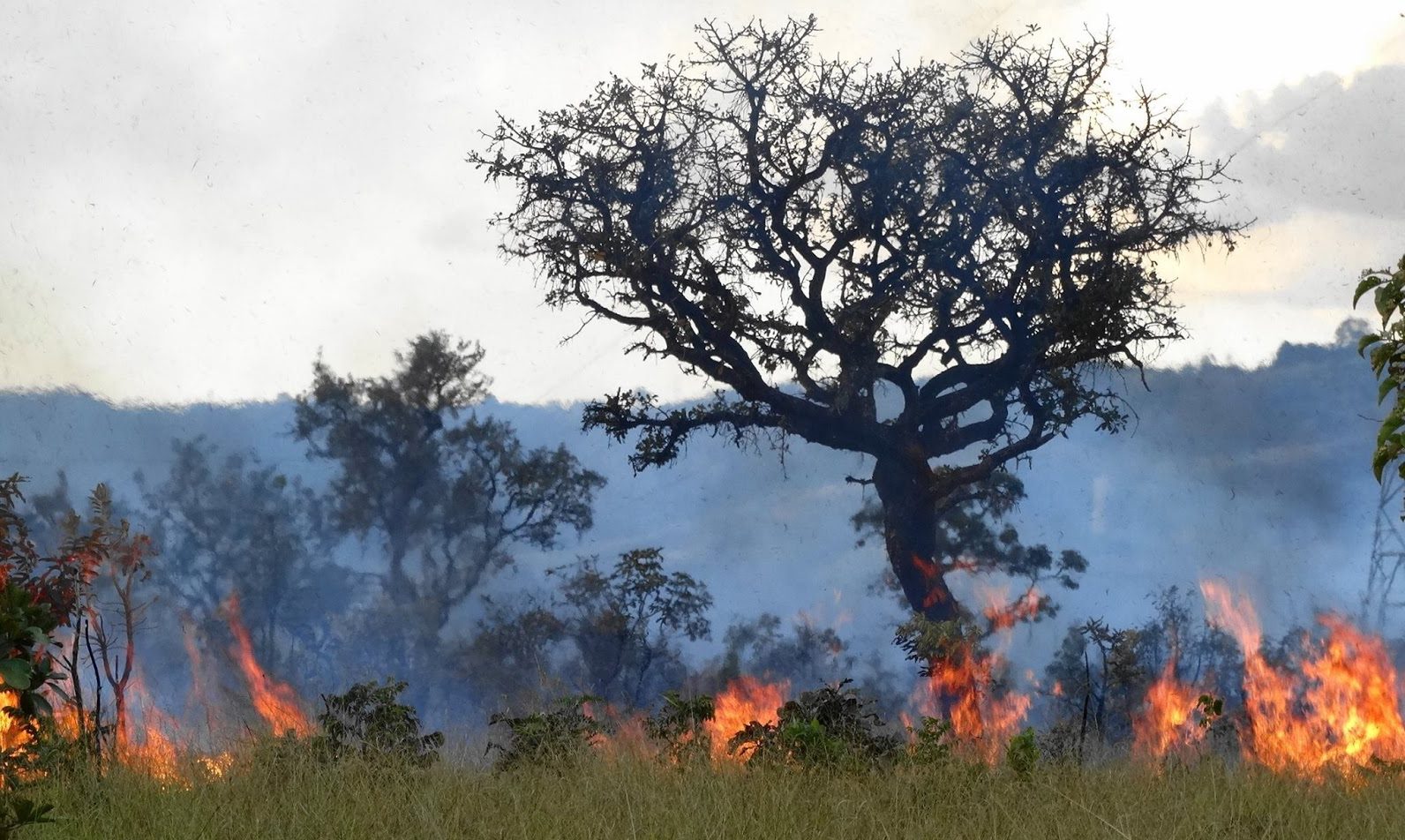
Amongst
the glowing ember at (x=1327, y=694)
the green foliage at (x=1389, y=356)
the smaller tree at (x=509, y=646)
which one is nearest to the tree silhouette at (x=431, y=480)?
the smaller tree at (x=509, y=646)

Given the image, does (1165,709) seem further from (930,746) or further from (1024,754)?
(1024,754)

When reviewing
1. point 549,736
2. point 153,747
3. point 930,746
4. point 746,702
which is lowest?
point 930,746

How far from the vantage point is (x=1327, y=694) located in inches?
677

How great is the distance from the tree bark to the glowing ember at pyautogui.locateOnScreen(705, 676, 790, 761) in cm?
261

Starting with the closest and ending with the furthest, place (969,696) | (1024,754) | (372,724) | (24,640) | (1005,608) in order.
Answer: (24,640) → (1024,754) → (372,724) → (969,696) → (1005,608)

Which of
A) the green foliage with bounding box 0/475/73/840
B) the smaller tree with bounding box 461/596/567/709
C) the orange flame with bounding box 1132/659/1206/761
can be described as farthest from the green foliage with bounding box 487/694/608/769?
the smaller tree with bounding box 461/596/567/709

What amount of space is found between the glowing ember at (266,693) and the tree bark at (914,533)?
9.18 m

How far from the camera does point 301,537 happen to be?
27.2 metres

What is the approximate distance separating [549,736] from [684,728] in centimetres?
115

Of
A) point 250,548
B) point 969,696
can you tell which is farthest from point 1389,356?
point 250,548

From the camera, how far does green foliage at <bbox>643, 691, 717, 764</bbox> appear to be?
963cm

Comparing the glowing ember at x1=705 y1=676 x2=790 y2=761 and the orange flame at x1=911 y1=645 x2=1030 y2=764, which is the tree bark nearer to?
the orange flame at x1=911 y1=645 x2=1030 y2=764

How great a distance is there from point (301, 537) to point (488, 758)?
725 inches

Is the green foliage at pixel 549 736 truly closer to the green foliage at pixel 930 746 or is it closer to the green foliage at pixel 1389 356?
the green foliage at pixel 930 746
